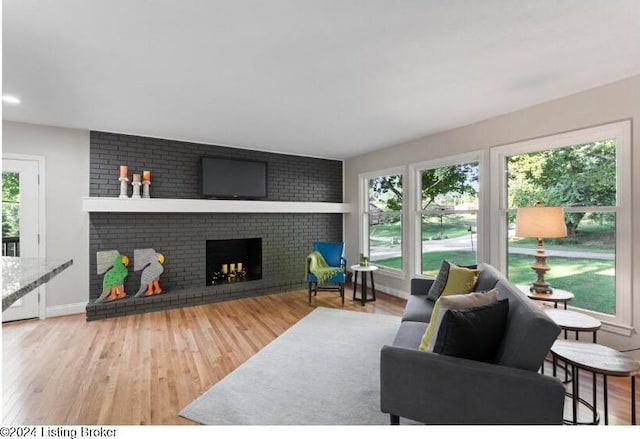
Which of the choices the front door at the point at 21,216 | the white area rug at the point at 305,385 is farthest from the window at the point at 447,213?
the front door at the point at 21,216

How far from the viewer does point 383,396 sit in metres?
1.82

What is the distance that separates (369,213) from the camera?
19.0 ft

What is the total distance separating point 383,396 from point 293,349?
138 cm

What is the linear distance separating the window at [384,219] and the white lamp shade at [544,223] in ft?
7.81

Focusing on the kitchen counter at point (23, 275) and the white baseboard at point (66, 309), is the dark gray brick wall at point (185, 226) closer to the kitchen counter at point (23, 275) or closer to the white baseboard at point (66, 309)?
the white baseboard at point (66, 309)

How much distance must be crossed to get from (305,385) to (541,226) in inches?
90.5

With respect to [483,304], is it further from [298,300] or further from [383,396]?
[298,300]

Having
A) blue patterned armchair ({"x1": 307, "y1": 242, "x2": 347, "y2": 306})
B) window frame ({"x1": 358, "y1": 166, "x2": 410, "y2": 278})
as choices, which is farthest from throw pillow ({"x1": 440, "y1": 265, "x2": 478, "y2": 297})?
window frame ({"x1": 358, "y1": 166, "x2": 410, "y2": 278})

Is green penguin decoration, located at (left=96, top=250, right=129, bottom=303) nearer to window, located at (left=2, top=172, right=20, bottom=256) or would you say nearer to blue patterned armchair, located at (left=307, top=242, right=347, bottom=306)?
window, located at (left=2, top=172, right=20, bottom=256)

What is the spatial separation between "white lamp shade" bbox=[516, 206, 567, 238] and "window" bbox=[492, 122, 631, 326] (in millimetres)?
546

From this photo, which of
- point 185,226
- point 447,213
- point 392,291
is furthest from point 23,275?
point 392,291

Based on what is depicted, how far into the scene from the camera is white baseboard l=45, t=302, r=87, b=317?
3973 mm

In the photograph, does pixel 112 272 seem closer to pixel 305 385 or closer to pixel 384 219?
pixel 305 385

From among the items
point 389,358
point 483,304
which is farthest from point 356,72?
point 389,358
